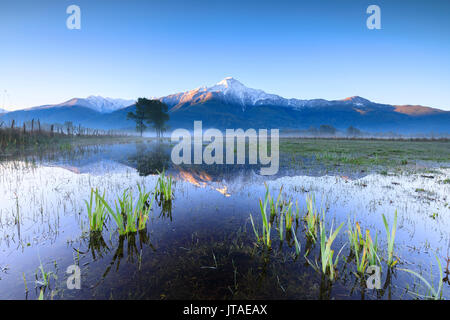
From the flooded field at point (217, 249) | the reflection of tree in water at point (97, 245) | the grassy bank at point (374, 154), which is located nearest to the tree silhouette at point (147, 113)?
the grassy bank at point (374, 154)

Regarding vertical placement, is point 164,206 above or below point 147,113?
below

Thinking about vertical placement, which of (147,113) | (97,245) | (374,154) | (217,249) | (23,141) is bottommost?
(217,249)

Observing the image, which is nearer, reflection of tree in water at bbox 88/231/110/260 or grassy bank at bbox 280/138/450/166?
reflection of tree in water at bbox 88/231/110/260

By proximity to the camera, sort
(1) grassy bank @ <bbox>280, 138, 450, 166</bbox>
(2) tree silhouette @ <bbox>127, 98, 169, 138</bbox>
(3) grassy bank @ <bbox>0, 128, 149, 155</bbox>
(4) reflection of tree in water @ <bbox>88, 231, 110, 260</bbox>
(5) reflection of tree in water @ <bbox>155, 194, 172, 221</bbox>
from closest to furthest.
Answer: (4) reflection of tree in water @ <bbox>88, 231, 110, 260</bbox>
(5) reflection of tree in water @ <bbox>155, 194, 172, 221</bbox>
(1) grassy bank @ <bbox>280, 138, 450, 166</bbox>
(3) grassy bank @ <bbox>0, 128, 149, 155</bbox>
(2) tree silhouette @ <bbox>127, 98, 169, 138</bbox>

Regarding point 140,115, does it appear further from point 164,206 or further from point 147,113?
point 164,206

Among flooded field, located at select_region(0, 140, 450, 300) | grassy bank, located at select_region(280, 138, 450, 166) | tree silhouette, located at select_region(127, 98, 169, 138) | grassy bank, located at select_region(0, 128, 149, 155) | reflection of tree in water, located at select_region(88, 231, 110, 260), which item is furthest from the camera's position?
tree silhouette, located at select_region(127, 98, 169, 138)

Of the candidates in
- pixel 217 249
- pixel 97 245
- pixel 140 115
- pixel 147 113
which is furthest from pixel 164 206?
pixel 140 115

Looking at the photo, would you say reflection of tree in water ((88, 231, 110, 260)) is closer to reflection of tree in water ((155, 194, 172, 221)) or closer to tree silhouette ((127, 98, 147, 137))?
reflection of tree in water ((155, 194, 172, 221))

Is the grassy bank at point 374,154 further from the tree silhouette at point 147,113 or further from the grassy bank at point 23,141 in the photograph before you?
the tree silhouette at point 147,113

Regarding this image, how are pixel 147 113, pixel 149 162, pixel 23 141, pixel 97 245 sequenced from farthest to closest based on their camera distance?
pixel 147 113
pixel 23 141
pixel 149 162
pixel 97 245

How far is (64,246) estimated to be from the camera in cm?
489

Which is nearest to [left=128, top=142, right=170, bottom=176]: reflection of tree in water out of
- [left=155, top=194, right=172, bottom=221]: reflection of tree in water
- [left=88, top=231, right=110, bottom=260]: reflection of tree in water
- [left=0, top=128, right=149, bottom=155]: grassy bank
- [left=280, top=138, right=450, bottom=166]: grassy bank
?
[left=155, top=194, right=172, bottom=221]: reflection of tree in water
